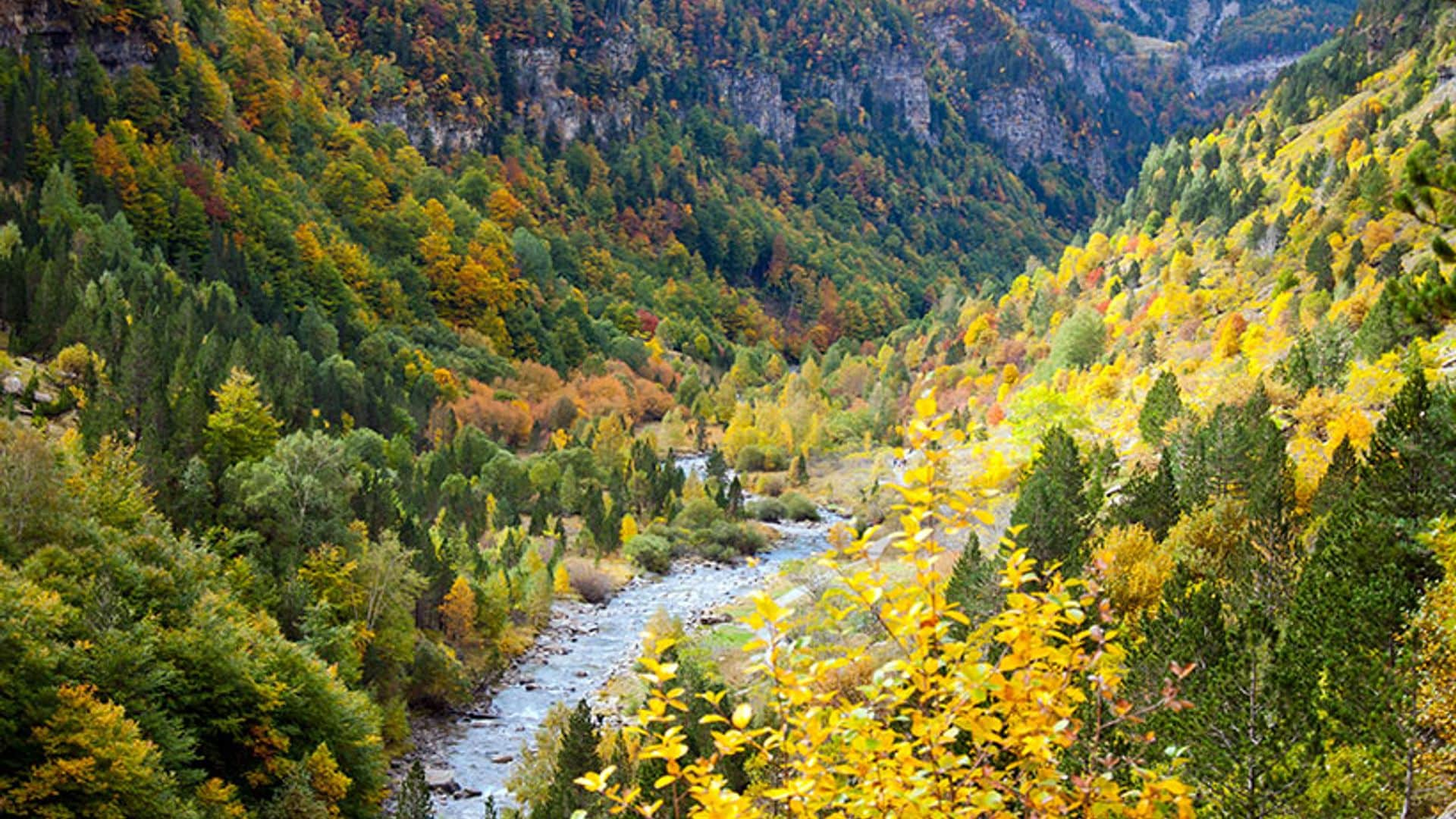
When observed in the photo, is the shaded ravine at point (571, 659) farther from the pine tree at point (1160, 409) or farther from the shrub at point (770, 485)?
the shrub at point (770, 485)

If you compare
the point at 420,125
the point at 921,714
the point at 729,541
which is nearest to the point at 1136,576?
the point at 921,714

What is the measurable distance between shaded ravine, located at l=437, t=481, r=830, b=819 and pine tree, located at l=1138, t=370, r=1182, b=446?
18.0 meters

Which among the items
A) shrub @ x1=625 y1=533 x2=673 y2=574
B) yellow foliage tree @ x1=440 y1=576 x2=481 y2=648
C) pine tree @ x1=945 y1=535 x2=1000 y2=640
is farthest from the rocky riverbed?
pine tree @ x1=945 y1=535 x2=1000 y2=640

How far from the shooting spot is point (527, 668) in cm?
5606

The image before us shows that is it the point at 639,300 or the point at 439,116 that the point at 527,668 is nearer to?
the point at 639,300

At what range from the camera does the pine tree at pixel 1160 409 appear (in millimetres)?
50000

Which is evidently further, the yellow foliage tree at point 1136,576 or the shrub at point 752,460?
the shrub at point 752,460

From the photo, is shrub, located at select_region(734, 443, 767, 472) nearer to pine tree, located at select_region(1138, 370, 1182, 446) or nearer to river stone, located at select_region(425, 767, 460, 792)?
pine tree, located at select_region(1138, 370, 1182, 446)

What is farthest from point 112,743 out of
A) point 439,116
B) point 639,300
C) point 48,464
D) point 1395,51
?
point 439,116

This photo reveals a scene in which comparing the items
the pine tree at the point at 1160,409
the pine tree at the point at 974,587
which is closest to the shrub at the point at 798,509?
the pine tree at the point at 1160,409

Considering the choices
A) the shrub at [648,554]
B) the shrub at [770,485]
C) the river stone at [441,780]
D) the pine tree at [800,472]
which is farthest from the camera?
the pine tree at [800,472]

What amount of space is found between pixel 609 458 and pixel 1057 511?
7490cm

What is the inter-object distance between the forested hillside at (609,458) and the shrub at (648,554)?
0.42m

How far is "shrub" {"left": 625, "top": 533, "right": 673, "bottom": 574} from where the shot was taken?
8044cm
